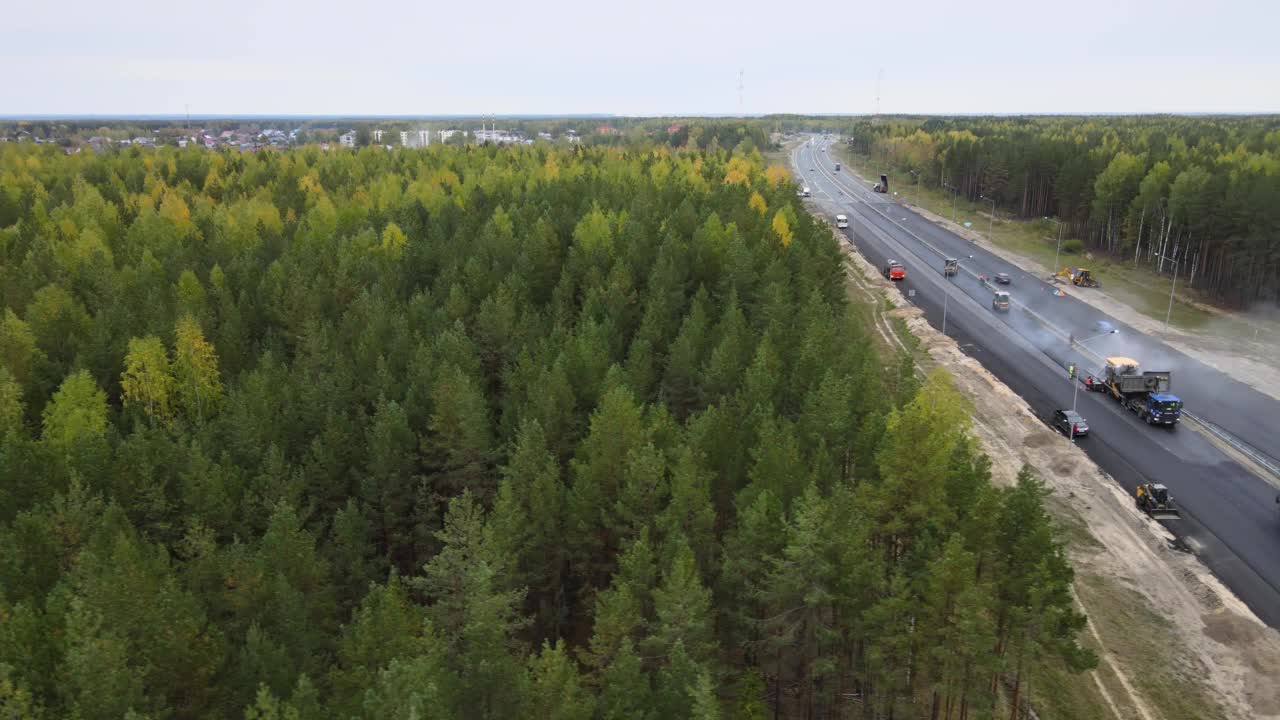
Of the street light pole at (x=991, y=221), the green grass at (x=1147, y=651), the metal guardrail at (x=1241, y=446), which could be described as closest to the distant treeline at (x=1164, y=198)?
the street light pole at (x=991, y=221)

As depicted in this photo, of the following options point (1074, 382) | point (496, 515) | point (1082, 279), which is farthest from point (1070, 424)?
point (1082, 279)

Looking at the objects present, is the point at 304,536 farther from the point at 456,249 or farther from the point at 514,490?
the point at 456,249

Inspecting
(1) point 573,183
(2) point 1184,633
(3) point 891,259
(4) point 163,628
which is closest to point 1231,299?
(3) point 891,259

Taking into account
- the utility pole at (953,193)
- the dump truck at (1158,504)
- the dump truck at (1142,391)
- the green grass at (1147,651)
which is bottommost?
the green grass at (1147,651)

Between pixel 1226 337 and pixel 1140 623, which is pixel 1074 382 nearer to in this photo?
pixel 1226 337

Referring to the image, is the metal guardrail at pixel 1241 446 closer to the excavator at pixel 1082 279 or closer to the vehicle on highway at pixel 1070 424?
the vehicle on highway at pixel 1070 424

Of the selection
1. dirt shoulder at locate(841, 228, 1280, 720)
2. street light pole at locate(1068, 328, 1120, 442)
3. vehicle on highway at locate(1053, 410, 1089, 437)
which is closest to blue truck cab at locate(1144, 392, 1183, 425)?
vehicle on highway at locate(1053, 410, 1089, 437)
